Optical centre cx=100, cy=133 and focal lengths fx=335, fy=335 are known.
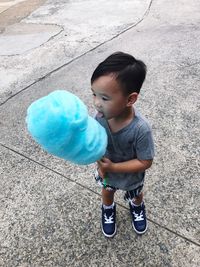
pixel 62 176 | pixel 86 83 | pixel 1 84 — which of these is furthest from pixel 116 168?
pixel 1 84

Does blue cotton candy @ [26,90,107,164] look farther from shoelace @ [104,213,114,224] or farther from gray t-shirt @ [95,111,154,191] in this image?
shoelace @ [104,213,114,224]

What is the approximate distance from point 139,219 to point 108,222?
0.67 feet

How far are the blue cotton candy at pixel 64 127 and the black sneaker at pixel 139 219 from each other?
91cm

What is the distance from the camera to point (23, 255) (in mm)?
2162

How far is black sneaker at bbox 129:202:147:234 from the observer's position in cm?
220

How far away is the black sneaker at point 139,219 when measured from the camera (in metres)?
2.20

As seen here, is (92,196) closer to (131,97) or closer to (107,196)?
(107,196)

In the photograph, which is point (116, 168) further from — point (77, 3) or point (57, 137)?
point (77, 3)

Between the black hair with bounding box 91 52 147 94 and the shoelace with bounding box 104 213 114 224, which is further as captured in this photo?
the shoelace with bounding box 104 213 114 224

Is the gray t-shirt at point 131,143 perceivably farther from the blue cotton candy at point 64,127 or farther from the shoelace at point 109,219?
the shoelace at point 109,219

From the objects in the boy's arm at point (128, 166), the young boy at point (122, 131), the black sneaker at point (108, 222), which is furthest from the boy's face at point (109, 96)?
the black sneaker at point (108, 222)

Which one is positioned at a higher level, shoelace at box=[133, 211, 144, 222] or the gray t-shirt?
the gray t-shirt

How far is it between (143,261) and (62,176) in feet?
3.34

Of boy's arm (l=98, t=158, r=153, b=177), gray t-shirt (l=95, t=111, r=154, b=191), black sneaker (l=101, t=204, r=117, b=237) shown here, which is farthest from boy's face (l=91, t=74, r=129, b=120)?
black sneaker (l=101, t=204, r=117, b=237)
